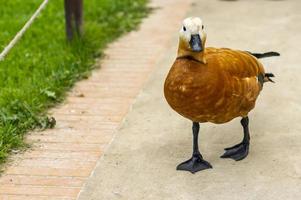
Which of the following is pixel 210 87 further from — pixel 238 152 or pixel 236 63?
pixel 238 152

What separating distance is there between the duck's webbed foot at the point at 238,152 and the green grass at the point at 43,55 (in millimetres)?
1453

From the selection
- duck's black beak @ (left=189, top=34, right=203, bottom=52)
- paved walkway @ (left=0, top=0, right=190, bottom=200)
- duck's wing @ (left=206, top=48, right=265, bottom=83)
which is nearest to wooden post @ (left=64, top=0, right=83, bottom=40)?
paved walkway @ (left=0, top=0, right=190, bottom=200)

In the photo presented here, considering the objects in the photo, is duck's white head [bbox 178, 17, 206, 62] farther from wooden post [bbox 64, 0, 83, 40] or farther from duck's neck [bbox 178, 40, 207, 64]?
wooden post [bbox 64, 0, 83, 40]

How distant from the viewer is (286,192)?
4.10 meters

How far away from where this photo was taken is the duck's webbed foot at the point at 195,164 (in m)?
4.45

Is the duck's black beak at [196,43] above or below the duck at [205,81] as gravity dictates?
above

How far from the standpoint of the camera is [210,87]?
4082 millimetres

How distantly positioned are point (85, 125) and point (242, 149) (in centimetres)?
130

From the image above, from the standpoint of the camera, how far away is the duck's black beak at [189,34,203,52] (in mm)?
3959

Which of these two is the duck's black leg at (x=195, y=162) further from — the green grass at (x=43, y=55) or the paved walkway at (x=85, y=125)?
Answer: the green grass at (x=43, y=55)

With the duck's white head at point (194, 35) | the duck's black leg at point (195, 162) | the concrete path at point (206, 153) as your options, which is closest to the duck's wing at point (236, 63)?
the duck's white head at point (194, 35)

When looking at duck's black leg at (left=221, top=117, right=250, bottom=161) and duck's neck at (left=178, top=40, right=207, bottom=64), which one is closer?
duck's neck at (left=178, top=40, right=207, bottom=64)

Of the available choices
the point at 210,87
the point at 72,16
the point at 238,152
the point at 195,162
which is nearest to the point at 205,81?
the point at 210,87

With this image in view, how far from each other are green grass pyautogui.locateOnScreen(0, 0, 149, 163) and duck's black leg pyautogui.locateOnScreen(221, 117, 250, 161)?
146 centimetres
